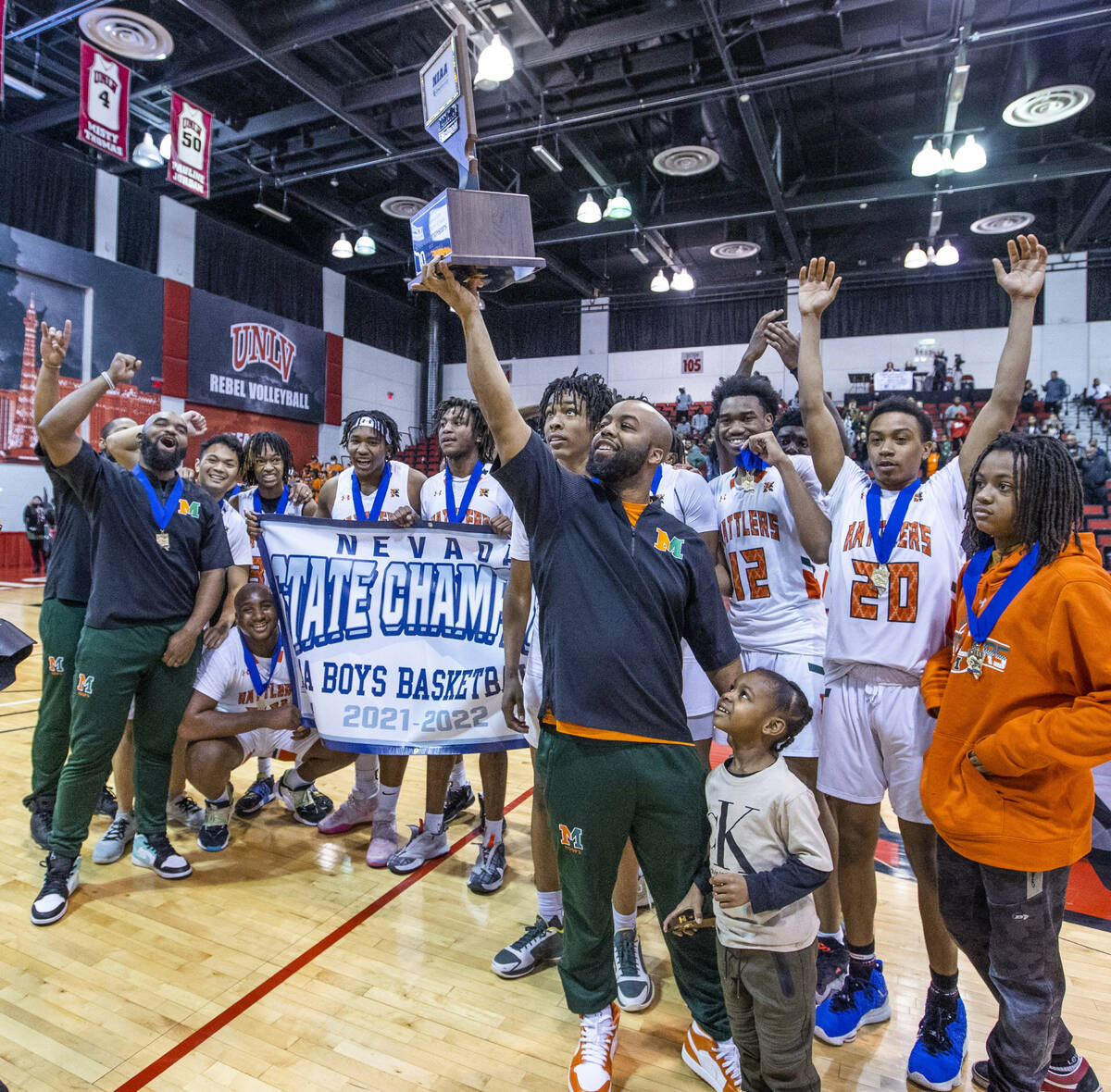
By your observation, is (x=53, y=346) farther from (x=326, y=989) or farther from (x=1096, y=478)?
(x=1096, y=478)

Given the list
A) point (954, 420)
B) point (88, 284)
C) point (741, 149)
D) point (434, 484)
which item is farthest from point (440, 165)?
point (434, 484)

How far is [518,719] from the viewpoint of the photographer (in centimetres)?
258

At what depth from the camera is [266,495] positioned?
4.24m

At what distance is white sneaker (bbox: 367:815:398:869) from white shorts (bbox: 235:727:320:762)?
0.54m

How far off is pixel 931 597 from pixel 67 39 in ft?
47.0

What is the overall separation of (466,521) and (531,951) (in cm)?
183

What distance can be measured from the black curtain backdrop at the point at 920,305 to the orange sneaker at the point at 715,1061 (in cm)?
1984

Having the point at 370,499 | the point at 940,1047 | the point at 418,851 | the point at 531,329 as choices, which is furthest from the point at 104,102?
the point at 531,329

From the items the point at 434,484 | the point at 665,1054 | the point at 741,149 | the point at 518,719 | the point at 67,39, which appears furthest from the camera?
the point at 741,149

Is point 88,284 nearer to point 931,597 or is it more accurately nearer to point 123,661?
point 123,661

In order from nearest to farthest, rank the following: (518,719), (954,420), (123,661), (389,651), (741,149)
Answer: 1. (518,719)
2. (123,661)
3. (389,651)
4. (741,149)
5. (954,420)

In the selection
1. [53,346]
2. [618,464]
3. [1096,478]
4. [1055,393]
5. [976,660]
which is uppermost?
[1055,393]

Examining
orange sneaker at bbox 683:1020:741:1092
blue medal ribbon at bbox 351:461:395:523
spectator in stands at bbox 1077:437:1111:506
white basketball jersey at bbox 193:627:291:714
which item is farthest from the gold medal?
spectator in stands at bbox 1077:437:1111:506

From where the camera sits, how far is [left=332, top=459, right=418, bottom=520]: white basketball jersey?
3.73 metres
